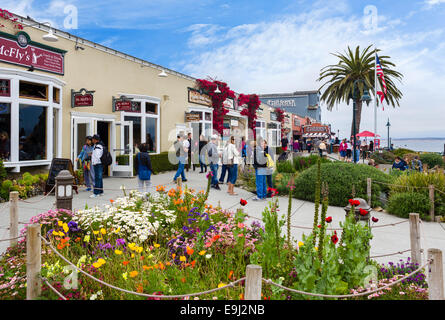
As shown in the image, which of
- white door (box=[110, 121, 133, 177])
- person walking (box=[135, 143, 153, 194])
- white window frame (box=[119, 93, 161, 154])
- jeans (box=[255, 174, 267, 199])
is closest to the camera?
person walking (box=[135, 143, 153, 194])

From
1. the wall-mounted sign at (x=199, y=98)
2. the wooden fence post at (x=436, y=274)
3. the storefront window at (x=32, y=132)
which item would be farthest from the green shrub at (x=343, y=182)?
the wall-mounted sign at (x=199, y=98)

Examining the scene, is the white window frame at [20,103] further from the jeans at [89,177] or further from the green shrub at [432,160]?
the green shrub at [432,160]

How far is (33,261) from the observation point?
9.84ft

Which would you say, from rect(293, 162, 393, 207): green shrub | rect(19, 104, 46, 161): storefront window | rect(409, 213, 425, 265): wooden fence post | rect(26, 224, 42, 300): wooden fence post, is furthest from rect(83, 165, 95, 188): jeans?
rect(409, 213, 425, 265): wooden fence post

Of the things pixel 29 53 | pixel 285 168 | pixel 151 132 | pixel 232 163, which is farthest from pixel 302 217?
→ pixel 151 132

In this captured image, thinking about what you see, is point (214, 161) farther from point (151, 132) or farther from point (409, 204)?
point (409, 204)

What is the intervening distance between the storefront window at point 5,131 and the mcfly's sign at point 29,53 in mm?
1335

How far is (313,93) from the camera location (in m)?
59.9

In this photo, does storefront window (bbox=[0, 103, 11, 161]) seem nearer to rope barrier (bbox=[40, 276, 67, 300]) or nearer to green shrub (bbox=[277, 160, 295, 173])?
rope barrier (bbox=[40, 276, 67, 300])

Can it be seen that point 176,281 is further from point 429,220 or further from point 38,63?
point 38,63

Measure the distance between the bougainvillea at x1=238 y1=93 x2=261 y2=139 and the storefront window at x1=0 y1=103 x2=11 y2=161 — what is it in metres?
19.0

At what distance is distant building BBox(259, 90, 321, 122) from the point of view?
59812 mm

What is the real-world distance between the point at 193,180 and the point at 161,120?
526 cm

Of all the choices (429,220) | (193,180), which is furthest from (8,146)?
(429,220)
